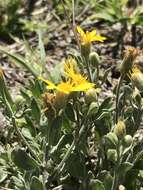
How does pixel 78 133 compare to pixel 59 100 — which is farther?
pixel 78 133

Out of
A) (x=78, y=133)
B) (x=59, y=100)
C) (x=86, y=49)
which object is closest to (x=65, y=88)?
(x=59, y=100)

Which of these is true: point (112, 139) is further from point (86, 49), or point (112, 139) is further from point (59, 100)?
point (86, 49)

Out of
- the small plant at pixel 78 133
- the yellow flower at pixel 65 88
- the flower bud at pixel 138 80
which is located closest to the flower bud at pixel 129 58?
the small plant at pixel 78 133

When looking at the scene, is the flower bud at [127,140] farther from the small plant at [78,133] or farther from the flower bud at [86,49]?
the flower bud at [86,49]

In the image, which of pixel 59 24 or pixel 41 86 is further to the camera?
pixel 59 24

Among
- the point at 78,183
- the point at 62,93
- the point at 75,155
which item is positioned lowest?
the point at 78,183

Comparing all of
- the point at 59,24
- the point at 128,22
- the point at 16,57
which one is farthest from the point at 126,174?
the point at 59,24

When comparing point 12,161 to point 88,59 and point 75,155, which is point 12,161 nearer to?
point 75,155
